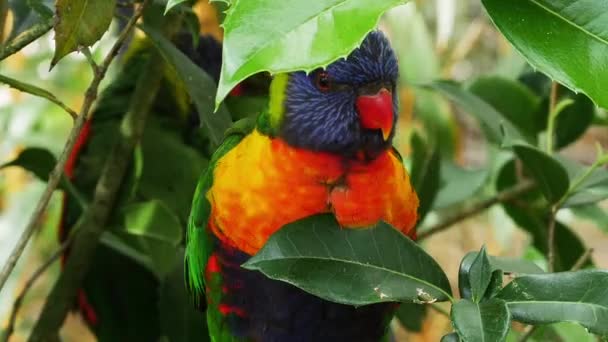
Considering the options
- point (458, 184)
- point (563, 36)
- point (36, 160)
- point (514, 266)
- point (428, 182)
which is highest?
point (563, 36)

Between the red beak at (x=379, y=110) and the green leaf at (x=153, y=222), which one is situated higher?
the red beak at (x=379, y=110)

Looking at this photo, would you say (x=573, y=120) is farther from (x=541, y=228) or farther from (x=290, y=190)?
(x=290, y=190)

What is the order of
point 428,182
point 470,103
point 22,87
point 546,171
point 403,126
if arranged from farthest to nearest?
point 403,126
point 428,182
point 470,103
point 546,171
point 22,87

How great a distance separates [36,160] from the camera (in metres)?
0.95

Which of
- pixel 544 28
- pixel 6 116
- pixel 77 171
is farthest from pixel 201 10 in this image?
pixel 544 28

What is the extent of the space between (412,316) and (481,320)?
63cm

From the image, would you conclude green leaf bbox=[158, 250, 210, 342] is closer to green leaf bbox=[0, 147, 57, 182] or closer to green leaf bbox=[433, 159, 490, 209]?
green leaf bbox=[0, 147, 57, 182]

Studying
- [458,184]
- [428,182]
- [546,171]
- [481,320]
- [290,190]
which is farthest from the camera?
[458,184]

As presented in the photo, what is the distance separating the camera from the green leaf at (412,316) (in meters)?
1.18

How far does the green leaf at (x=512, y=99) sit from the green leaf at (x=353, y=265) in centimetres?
60

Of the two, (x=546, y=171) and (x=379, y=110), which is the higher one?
(x=379, y=110)

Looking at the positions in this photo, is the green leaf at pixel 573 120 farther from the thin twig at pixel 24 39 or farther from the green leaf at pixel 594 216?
the thin twig at pixel 24 39

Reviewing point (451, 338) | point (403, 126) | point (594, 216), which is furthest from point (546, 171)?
point (403, 126)

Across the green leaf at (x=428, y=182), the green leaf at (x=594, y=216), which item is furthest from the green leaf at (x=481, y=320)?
the green leaf at (x=594, y=216)
